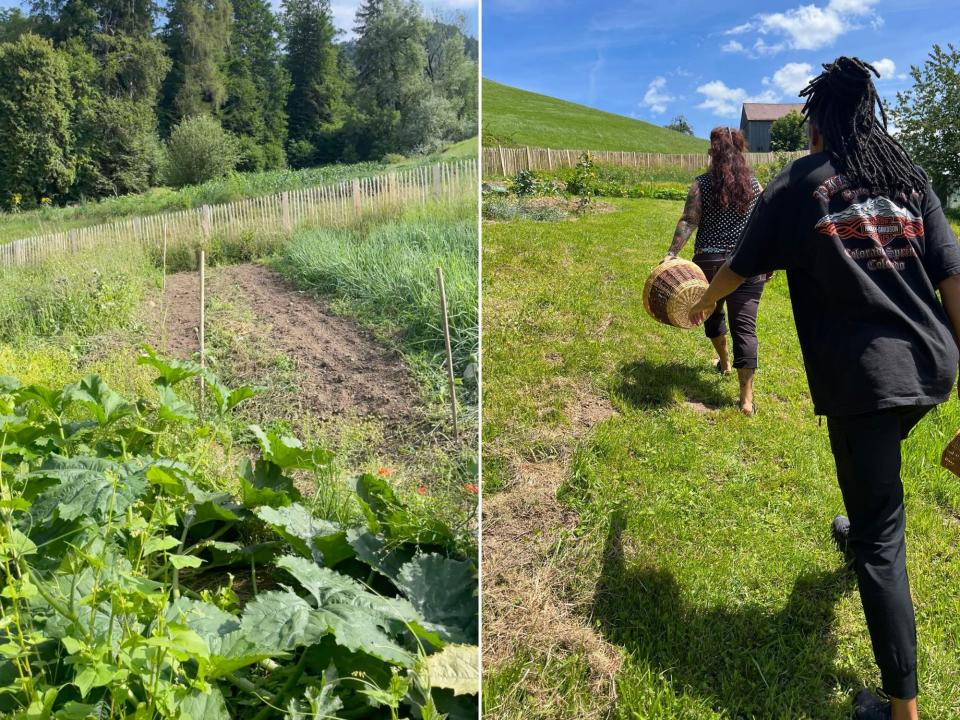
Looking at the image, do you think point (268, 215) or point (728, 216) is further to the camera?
point (728, 216)

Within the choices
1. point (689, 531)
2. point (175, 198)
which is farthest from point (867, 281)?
point (175, 198)

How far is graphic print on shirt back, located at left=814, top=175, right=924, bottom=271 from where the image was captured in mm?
2182

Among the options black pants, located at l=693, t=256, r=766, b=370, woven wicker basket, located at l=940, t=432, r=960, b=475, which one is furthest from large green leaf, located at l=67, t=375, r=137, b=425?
black pants, located at l=693, t=256, r=766, b=370

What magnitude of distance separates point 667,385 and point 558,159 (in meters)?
15.0

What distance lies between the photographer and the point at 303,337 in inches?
168

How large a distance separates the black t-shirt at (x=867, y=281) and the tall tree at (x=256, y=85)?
2.67 m

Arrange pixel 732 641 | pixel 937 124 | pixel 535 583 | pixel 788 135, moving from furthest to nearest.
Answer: pixel 788 135, pixel 937 124, pixel 535 583, pixel 732 641

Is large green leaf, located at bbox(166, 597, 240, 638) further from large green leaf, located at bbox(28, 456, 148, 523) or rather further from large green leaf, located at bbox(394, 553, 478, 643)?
large green leaf, located at bbox(394, 553, 478, 643)

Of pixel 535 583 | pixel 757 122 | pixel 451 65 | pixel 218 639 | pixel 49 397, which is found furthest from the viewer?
pixel 757 122

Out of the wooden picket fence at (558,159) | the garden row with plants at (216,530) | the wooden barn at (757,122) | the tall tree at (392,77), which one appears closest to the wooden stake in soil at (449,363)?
the garden row with plants at (216,530)

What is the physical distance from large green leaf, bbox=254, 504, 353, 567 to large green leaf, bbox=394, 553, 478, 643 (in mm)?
214

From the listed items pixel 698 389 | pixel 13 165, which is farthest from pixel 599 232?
pixel 13 165

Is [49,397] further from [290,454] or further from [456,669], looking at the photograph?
[456,669]

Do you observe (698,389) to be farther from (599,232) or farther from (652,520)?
(599,232)
